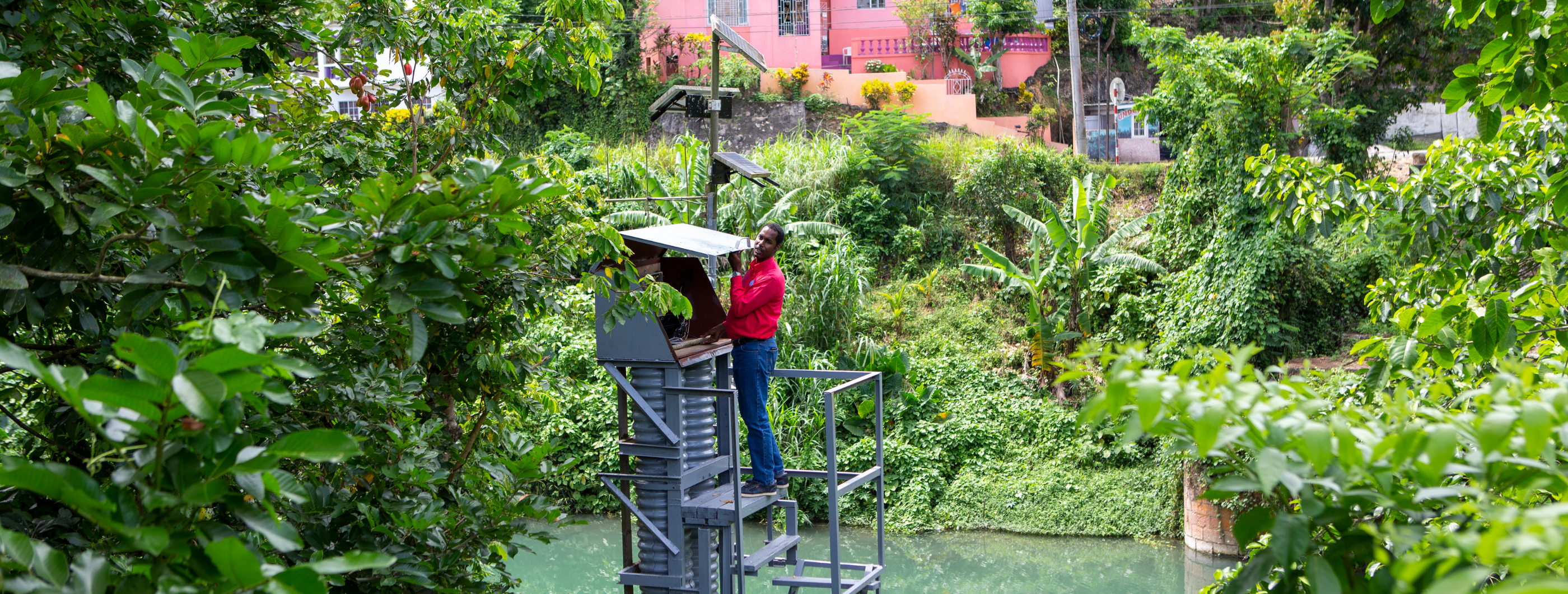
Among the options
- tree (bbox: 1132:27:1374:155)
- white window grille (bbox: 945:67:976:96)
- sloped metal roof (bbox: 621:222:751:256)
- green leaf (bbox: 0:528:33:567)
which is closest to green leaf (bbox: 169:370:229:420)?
green leaf (bbox: 0:528:33:567)

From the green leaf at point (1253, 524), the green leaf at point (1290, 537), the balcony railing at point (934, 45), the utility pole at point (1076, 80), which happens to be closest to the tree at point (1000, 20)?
the balcony railing at point (934, 45)

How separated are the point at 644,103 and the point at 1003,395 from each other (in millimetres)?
8908

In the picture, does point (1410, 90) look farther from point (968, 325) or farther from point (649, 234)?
point (649, 234)

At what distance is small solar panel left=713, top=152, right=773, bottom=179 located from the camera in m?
6.70

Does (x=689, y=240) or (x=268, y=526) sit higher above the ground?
(x=689, y=240)

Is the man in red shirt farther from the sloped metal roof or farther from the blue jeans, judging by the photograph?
the sloped metal roof

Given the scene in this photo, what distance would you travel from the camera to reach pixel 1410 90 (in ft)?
42.7

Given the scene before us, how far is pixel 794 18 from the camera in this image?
20.1 meters

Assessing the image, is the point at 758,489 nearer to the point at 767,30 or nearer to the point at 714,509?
the point at 714,509

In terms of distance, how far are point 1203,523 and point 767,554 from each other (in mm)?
5267

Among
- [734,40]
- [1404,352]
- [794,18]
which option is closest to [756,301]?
[734,40]

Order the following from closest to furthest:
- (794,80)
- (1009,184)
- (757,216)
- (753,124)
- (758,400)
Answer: (758,400)
(757,216)
(1009,184)
(753,124)
(794,80)

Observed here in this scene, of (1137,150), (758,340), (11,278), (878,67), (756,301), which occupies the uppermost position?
(878,67)

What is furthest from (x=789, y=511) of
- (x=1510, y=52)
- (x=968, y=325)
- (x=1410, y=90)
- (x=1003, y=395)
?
(x=1410, y=90)
